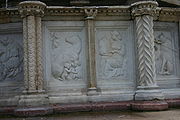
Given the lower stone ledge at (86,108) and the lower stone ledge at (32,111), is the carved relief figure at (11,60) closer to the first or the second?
the lower stone ledge at (86,108)

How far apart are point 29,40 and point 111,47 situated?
82.7 inches

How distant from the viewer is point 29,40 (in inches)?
244

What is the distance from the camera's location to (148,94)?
6.27 metres

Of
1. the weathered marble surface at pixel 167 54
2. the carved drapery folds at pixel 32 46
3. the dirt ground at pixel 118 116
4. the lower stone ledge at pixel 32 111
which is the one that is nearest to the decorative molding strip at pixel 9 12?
the carved drapery folds at pixel 32 46

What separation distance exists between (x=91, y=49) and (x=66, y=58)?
67 cm

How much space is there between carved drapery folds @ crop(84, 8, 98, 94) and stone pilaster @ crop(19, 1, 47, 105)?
1167mm

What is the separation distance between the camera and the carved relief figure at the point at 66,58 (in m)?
6.70

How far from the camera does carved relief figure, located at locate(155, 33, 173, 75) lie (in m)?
7.34

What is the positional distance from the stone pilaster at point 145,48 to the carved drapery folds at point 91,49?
1.05m

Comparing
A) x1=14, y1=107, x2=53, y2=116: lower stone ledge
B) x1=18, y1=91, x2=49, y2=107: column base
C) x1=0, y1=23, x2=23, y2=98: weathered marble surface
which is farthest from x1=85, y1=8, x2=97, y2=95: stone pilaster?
x1=0, y1=23, x2=23, y2=98: weathered marble surface

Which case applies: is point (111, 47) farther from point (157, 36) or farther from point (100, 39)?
point (157, 36)

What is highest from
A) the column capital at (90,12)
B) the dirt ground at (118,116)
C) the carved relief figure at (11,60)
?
the column capital at (90,12)

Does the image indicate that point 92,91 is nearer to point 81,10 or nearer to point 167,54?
point 81,10

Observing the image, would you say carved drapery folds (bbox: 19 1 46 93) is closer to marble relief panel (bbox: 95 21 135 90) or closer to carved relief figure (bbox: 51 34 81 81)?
carved relief figure (bbox: 51 34 81 81)
